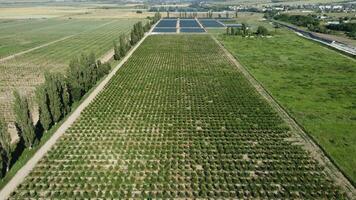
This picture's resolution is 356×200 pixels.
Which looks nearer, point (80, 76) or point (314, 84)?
point (80, 76)

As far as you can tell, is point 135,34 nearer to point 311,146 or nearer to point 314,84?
point 314,84

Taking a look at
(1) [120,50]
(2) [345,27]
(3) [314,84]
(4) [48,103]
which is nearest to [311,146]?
(3) [314,84]

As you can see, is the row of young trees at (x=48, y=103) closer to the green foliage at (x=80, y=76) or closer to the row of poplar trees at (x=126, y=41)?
the green foliage at (x=80, y=76)

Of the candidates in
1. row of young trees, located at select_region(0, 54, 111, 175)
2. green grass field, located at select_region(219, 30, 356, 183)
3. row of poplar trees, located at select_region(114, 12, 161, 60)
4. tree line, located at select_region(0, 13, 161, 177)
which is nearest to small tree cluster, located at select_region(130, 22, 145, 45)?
row of poplar trees, located at select_region(114, 12, 161, 60)

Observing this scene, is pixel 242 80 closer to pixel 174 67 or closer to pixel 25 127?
pixel 174 67

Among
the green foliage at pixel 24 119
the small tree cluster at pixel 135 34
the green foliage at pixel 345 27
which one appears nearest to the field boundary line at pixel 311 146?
the green foliage at pixel 24 119

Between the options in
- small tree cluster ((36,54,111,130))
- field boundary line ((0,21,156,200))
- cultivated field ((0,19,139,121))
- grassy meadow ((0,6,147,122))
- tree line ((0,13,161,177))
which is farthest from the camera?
cultivated field ((0,19,139,121))

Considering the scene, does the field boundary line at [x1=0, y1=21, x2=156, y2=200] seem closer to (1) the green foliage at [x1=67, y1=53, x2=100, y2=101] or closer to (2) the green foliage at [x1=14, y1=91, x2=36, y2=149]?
(1) the green foliage at [x1=67, y1=53, x2=100, y2=101]
